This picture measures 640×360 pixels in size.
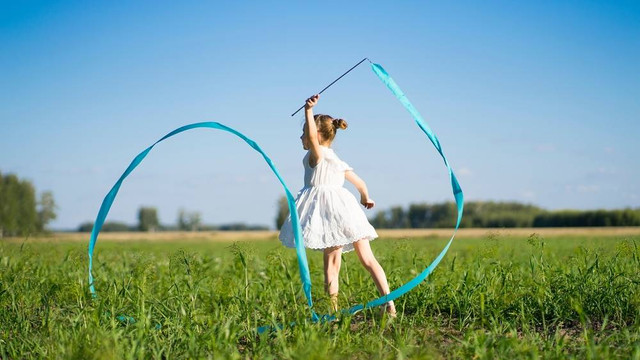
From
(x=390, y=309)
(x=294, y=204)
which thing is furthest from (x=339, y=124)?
(x=390, y=309)

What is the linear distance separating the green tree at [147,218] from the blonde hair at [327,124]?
273 ft

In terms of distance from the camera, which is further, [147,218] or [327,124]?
[147,218]

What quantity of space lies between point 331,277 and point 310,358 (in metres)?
2.04

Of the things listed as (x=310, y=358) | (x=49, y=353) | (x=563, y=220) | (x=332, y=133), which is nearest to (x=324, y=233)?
(x=332, y=133)

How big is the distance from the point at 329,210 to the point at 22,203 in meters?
64.3

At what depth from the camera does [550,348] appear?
13.8 feet

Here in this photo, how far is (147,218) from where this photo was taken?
88.8 m

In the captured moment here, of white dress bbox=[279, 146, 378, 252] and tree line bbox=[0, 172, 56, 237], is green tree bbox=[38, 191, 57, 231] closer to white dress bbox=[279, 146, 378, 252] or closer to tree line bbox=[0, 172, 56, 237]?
tree line bbox=[0, 172, 56, 237]

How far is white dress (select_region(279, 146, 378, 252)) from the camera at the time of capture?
17.1 ft

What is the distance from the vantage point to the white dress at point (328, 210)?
520 cm

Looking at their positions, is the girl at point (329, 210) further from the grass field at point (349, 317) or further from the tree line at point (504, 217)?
the tree line at point (504, 217)

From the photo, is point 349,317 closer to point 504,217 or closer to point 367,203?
point 367,203

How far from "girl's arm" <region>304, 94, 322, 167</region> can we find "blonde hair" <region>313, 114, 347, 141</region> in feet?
0.77

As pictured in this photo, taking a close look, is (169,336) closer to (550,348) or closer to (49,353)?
(49,353)
